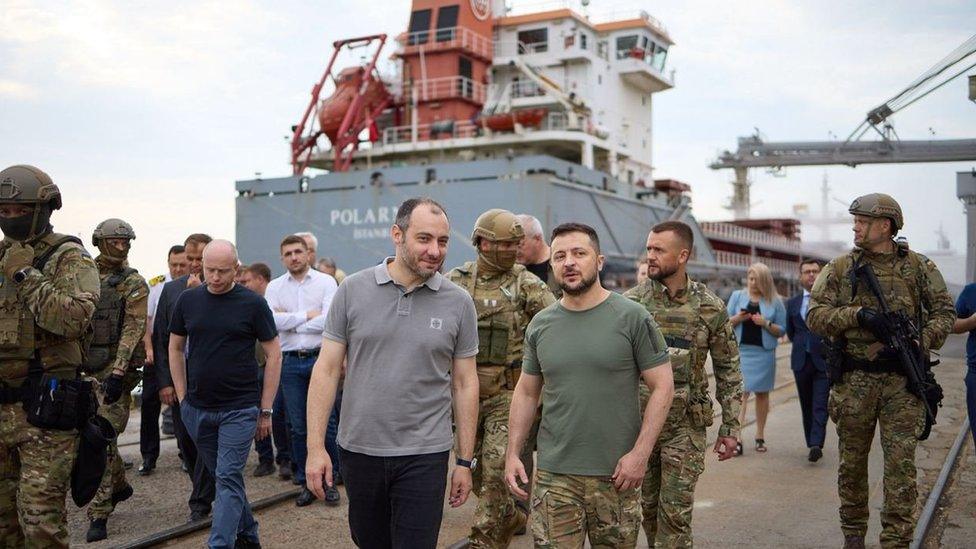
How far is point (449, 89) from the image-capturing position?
27.2m

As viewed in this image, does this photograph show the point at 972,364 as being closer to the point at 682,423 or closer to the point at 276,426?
the point at 682,423

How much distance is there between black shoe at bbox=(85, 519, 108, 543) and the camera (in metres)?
5.25

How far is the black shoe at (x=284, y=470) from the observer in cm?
699

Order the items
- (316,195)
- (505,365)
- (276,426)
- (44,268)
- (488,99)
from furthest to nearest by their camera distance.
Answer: (488,99) → (316,195) → (276,426) → (505,365) → (44,268)

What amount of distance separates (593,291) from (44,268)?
2.42 meters

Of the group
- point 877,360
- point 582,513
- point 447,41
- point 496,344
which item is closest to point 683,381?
point 496,344

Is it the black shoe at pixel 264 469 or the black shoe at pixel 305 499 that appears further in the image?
the black shoe at pixel 264 469

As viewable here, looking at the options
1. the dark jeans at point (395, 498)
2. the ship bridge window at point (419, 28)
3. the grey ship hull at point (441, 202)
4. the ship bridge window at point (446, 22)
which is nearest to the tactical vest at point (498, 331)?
the dark jeans at point (395, 498)

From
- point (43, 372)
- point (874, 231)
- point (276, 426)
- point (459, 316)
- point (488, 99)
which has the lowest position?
point (276, 426)

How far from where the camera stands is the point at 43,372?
397 cm

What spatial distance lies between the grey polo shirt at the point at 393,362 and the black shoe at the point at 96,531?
9.27 ft

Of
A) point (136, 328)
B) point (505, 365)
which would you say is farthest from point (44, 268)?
point (505, 365)

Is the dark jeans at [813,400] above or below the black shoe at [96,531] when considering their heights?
above

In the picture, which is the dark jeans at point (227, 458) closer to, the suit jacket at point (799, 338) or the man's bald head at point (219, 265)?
the man's bald head at point (219, 265)
